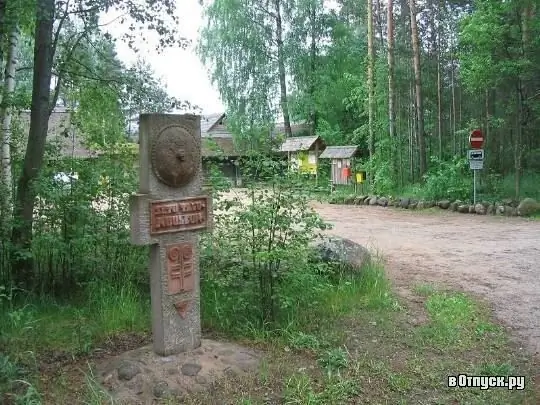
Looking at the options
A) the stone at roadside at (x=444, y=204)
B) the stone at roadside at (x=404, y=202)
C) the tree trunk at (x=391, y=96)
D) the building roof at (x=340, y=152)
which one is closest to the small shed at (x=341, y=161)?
the building roof at (x=340, y=152)

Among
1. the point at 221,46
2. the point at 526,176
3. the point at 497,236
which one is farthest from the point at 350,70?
the point at 497,236

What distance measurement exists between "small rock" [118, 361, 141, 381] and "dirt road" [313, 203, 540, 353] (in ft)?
10.1

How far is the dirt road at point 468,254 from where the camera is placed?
5.42 meters

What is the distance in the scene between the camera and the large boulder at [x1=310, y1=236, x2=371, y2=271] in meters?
5.57

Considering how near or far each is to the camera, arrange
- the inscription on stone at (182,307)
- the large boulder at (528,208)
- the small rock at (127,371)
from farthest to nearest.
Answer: the large boulder at (528,208)
the inscription on stone at (182,307)
the small rock at (127,371)

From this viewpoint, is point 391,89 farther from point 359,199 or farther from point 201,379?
point 201,379

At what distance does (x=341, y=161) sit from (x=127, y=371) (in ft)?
55.0

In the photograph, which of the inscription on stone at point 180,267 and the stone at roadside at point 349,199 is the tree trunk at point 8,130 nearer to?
the inscription on stone at point 180,267

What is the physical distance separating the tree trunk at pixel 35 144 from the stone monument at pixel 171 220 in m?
1.75

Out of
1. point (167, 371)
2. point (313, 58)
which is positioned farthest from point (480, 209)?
point (313, 58)

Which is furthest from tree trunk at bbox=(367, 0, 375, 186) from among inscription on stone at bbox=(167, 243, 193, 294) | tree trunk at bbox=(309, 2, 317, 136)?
inscription on stone at bbox=(167, 243, 193, 294)

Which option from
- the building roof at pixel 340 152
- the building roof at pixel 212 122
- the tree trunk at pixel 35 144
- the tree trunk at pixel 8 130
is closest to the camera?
the tree trunk at pixel 35 144

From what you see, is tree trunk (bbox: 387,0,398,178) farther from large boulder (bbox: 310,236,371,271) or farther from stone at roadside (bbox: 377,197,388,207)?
large boulder (bbox: 310,236,371,271)

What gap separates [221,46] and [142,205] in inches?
969
